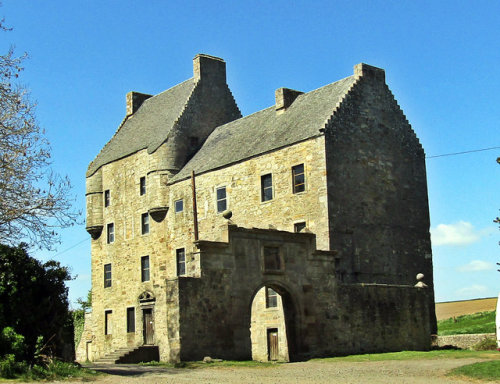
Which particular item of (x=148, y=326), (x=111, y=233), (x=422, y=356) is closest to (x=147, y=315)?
(x=148, y=326)

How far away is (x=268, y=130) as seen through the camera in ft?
130

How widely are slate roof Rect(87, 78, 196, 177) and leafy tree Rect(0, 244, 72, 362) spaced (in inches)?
873

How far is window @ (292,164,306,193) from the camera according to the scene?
35.4 meters

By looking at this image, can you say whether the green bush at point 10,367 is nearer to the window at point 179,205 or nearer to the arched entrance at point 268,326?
the arched entrance at point 268,326

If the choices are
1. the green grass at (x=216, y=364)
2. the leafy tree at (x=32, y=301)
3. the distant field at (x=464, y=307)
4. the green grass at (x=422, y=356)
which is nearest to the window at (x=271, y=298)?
the green grass at (x=422, y=356)

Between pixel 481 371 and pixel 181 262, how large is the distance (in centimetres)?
2384

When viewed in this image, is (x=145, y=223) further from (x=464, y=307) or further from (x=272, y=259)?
(x=464, y=307)

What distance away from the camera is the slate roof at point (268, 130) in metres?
36.5

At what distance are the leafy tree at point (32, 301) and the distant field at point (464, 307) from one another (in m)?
38.1

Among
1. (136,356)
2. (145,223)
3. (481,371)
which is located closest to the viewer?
(481,371)

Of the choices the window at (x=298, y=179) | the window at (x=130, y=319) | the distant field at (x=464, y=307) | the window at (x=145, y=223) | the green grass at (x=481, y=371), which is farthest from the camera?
the distant field at (x=464, y=307)

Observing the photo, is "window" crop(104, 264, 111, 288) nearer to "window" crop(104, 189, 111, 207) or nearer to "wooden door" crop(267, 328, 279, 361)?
"window" crop(104, 189, 111, 207)

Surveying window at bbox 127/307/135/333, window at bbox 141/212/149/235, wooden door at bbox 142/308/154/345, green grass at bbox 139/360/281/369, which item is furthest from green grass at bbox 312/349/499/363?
window at bbox 141/212/149/235

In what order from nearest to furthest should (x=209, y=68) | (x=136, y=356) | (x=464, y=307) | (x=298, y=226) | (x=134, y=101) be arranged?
1. (x=136, y=356)
2. (x=298, y=226)
3. (x=209, y=68)
4. (x=134, y=101)
5. (x=464, y=307)
